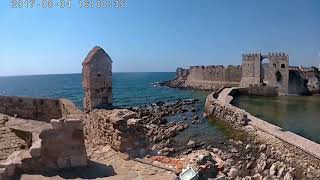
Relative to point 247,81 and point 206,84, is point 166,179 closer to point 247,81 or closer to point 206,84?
point 247,81

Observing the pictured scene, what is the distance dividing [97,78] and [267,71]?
1612 inches

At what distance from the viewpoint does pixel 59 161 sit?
23.0ft

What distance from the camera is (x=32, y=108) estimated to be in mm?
14562

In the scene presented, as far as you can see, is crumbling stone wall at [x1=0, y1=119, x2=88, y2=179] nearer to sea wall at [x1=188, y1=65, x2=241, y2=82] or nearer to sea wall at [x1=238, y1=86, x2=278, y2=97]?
sea wall at [x1=238, y1=86, x2=278, y2=97]

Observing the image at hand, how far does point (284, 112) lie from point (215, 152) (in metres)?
14.4

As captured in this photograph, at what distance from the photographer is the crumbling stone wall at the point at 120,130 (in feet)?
28.6

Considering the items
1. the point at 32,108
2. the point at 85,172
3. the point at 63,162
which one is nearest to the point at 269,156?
the point at 85,172

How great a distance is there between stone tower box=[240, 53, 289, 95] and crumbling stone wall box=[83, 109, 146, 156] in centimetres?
4033

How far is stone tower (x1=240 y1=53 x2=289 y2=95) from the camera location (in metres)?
45.9

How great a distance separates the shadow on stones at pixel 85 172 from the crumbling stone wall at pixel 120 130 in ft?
4.41

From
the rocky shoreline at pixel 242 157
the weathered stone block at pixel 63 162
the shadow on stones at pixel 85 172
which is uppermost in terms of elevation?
the weathered stone block at pixel 63 162

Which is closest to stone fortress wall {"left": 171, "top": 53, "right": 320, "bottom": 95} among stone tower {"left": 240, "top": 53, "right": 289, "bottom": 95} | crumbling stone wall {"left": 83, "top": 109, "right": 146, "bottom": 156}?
stone tower {"left": 240, "top": 53, "right": 289, "bottom": 95}

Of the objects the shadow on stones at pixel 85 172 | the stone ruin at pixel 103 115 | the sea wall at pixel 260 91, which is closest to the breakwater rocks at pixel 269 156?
the stone ruin at pixel 103 115

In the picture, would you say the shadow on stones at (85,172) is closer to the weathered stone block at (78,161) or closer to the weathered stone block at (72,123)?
the weathered stone block at (78,161)
